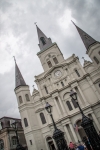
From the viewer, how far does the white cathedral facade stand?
2297 centimetres

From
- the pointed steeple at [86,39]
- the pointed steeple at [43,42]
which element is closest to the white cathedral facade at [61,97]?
the pointed steeple at [86,39]

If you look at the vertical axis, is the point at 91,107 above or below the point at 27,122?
below

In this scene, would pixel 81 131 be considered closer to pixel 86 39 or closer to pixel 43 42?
pixel 86 39

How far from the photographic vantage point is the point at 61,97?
26141 mm

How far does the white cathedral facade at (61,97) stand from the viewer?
22969mm

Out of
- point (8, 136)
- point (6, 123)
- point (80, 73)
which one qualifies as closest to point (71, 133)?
point (80, 73)

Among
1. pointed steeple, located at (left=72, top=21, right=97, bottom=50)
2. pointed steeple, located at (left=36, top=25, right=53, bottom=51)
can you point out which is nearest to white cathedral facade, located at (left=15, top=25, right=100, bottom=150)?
pointed steeple, located at (left=72, top=21, right=97, bottom=50)

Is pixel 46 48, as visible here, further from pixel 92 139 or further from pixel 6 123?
pixel 92 139

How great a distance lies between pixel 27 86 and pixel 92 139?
21.6 meters

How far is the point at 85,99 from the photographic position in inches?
928

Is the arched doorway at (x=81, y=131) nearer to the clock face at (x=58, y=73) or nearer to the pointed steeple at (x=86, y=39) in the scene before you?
the clock face at (x=58, y=73)

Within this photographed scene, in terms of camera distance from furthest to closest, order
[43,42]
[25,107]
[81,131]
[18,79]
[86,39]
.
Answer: [43,42], [18,79], [86,39], [25,107], [81,131]

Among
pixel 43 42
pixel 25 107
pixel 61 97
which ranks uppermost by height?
pixel 43 42

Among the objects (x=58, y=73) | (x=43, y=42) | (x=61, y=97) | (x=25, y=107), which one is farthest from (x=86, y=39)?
(x=25, y=107)
